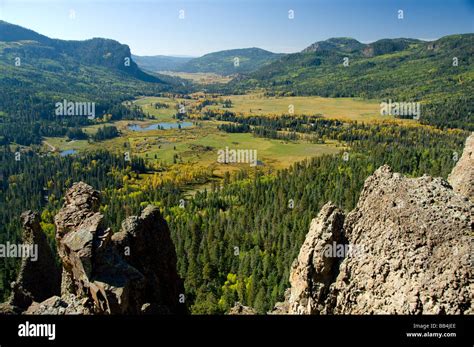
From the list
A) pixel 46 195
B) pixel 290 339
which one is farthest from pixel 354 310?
pixel 46 195

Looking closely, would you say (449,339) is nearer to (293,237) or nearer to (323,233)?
(323,233)

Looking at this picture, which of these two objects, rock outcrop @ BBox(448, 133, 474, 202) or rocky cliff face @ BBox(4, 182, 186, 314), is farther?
rock outcrop @ BBox(448, 133, 474, 202)

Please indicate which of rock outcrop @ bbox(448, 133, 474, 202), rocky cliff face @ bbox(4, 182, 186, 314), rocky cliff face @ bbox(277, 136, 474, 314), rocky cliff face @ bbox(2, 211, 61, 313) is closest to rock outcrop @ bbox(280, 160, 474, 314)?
rocky cliff face @ bbox(277, 136, 474, 314)

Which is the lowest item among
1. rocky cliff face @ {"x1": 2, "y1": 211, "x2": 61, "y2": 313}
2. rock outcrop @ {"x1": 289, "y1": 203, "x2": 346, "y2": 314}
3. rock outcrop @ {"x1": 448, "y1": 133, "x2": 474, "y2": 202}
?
rocky cliff face @ {"x1": 2, "y1": 211, "x2": 61, "y2": 313}

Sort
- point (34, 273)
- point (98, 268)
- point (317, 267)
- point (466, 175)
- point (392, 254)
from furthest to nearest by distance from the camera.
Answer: point (34, 273) < point (466, 175) < point (98, 268) < point (317, 267) < point (392, 254)

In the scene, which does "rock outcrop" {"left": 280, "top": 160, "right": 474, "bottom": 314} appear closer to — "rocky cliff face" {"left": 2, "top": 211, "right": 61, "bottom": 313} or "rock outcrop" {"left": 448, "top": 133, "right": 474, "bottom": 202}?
"rock outcrop" {"left": 448, "top": 133, "right": 474, "bottom": 202}

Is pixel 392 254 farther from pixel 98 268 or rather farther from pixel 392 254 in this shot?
pixel 98 268

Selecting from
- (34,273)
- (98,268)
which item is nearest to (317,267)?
(98,268)
